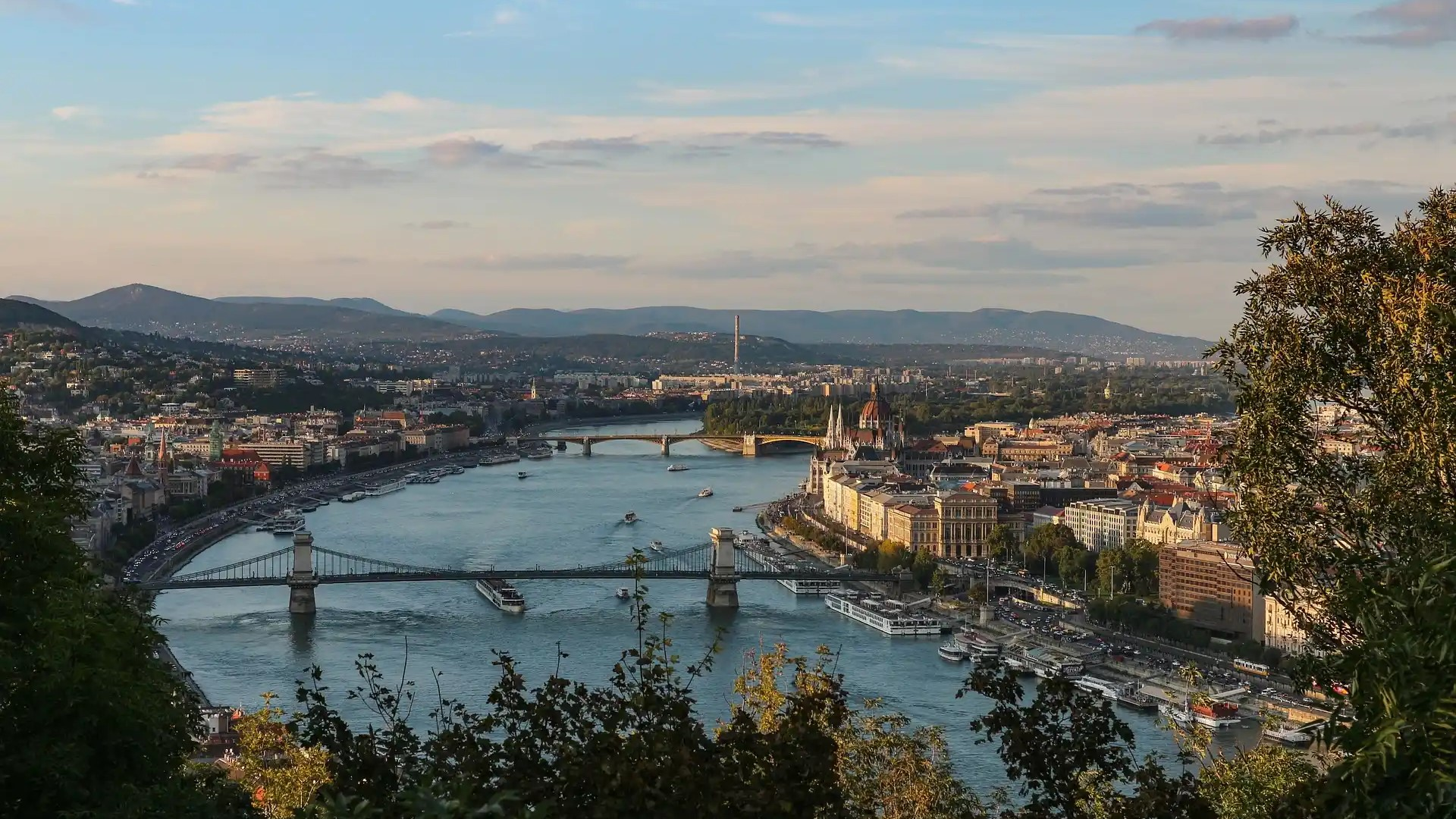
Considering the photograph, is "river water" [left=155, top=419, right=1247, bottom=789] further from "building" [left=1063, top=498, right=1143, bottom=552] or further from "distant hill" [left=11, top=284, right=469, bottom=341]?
"distant hill" [left=11, top=284, right=469, bottom=341]

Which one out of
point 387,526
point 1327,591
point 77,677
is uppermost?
point 1327,591

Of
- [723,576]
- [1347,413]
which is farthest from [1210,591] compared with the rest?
[1347,413]

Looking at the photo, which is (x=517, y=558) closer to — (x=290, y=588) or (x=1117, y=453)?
(x=290, y=588)

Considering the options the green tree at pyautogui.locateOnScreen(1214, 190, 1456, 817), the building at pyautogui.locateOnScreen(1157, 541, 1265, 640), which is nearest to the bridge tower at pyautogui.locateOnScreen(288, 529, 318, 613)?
the building at pyautogui.locateOnScreen(1157, 541, 1265, 640)

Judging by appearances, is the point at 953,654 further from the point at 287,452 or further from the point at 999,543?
the point at 287,452

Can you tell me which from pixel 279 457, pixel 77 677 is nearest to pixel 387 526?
pixel 279 457

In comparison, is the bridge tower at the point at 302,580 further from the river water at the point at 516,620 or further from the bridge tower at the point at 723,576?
the bridge tower at the point at 723,576
